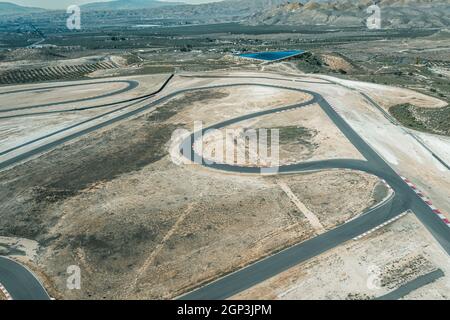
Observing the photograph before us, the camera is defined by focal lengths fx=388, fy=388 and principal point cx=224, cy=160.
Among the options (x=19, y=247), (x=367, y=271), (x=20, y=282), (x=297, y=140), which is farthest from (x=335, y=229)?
(x=19, y=247)

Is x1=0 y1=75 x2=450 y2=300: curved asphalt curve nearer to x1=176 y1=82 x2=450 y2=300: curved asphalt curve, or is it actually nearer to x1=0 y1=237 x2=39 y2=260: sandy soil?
x1=176 y1=82 x2=450 y2=300: curved asphalt curve

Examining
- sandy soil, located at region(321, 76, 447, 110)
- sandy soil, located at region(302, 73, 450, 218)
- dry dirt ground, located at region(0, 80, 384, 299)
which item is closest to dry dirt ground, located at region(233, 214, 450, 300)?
dry dirt ground, located at region(0, 80, 384, 299)

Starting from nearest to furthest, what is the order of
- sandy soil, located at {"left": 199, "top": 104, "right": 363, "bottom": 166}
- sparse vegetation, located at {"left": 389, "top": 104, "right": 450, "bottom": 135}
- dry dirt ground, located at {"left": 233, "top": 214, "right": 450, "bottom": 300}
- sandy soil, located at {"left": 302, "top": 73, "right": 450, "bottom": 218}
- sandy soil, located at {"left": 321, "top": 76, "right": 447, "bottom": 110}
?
dry dirt ground, located at {"left": 233, "top": 214, "right": 450, "bottom": 300}
sandy soil, located at {"left": 302, "top": 73, "right": 450, "bottom": 218}
sandy soil, located at {"left": 199, "top": 104, "right": 363, "bottom": 166}
sparse vegetation, located at {"left": 389, "top": 104, "right": 450, "bottom": 135}
sandy soil, located at {"left": 321, "top": 76, "right": 447, "bottom": 110}

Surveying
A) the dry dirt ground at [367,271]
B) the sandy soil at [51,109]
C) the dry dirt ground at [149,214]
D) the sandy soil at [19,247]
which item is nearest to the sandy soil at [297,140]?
the dry dirt ground at [149,214]

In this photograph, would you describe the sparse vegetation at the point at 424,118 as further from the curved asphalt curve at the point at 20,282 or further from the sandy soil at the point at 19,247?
the curved asphalt curve at the point at 20,282

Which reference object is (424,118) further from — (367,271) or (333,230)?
(367,271)

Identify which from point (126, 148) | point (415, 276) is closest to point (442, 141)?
point (415, 276)
